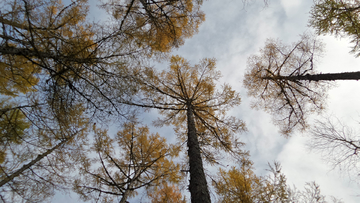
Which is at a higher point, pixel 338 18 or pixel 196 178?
pixel 338 18

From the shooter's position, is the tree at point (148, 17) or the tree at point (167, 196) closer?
the tree at point (148, 17)

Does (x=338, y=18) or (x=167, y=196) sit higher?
(x=338, y=18)

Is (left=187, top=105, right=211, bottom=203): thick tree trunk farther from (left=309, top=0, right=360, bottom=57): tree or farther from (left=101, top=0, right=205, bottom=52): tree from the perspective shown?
(left=309, top=0, right=360, bottom=57): tree

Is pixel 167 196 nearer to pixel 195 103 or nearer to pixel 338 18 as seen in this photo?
pixel 195 103

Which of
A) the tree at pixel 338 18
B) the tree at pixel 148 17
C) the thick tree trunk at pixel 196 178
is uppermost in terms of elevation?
the tree at pixel 338 18

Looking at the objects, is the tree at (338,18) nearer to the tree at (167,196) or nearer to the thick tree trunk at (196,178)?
the thick tree trunk at (196,178)

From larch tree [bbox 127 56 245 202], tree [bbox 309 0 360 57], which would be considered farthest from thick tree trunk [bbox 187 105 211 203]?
tree [bbox 309 0 360 57]

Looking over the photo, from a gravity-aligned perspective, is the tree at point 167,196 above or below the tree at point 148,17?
below

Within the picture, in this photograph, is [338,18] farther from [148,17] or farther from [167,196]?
[167,196]

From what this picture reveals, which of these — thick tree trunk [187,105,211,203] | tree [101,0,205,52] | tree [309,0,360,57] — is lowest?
thick tree trunk [187,105,211,203]

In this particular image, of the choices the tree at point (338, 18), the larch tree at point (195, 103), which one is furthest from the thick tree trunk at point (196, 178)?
the tree at point (338, 18)

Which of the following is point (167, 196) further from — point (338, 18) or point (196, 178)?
point (338, 18)

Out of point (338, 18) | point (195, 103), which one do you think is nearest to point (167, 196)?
point (195, 103)

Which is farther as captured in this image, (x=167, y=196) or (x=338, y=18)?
(x=167, y=196)
